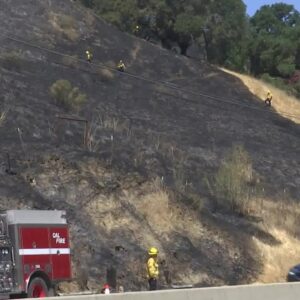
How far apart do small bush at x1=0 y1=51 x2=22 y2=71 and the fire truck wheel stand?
27017 mm

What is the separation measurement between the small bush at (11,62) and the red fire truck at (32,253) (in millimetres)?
25489

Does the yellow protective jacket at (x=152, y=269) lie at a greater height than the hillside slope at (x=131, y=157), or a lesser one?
lesser

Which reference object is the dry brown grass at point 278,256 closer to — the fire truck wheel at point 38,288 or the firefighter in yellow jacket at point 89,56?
the fire truck wheel at point 38,288

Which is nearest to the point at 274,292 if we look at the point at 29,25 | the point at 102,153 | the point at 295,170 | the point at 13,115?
the point at 102,153

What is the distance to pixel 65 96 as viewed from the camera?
43.6 metres

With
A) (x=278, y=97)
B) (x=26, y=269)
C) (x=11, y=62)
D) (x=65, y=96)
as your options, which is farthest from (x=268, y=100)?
(x=26, y=269)

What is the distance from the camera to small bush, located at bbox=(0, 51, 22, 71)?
4719cm

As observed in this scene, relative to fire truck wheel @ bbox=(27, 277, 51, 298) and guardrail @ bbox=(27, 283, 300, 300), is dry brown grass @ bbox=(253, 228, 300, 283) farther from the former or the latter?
guardrail @ bbox=(27, 283, 300, 300)

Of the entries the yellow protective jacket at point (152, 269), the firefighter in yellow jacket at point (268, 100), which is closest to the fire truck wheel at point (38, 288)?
the yellow protective jacket at point (152, 269)

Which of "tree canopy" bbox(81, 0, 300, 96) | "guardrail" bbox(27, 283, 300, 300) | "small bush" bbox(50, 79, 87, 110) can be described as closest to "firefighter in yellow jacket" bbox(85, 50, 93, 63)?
"small bush" bbox(50, 79, 87, 110)

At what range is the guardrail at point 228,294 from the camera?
1394cm

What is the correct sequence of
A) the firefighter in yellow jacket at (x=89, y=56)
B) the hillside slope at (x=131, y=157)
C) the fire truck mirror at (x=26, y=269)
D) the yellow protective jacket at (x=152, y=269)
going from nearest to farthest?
the fire truck mirror at (x=26, y=269) < the yellow protective jacket at (x=152, y=269) < the hillside slope at (x=131, y=157) < the firefighter in yellow jacket at (x=89, y=56)

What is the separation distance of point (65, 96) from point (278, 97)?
34.1 metres

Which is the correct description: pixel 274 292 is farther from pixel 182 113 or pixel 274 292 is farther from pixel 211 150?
pixel 182 113
